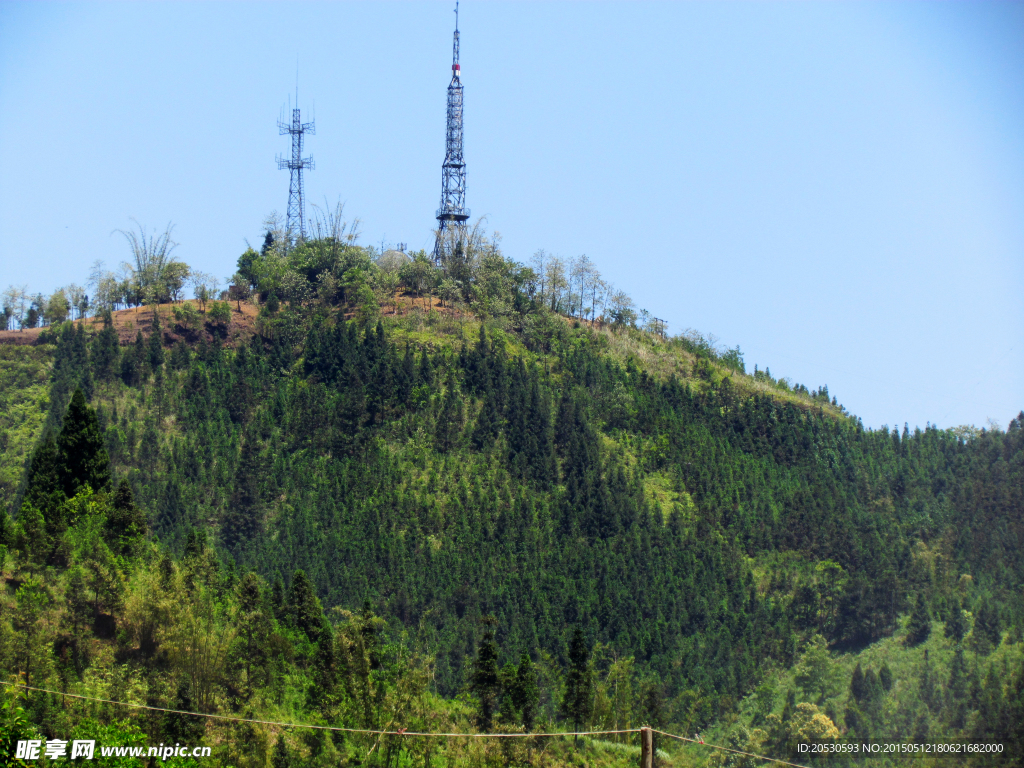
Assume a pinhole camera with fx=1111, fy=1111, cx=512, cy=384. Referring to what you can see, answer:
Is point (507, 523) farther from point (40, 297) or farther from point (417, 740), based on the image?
point (40, 297)

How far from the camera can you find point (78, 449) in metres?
38.7

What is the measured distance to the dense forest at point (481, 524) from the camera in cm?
3631

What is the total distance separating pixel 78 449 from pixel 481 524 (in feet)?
80.9

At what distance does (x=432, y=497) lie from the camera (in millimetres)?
59906

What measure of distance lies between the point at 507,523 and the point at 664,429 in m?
14.7

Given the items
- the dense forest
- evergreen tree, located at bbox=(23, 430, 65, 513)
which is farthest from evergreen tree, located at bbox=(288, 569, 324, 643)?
evergreen tree, located at bbox=(23, 430, 65, 513)

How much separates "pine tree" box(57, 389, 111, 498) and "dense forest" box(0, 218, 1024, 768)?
5.9 inches

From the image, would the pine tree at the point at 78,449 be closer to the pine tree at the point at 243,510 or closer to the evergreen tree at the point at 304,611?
the evergreen tree at the point at 304,611

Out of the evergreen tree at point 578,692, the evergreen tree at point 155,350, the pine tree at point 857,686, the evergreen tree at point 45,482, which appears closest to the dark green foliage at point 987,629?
the pine tree at point 857,686

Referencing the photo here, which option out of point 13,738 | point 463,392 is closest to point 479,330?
point 463,392

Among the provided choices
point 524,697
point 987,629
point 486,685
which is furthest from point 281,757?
point 987,629

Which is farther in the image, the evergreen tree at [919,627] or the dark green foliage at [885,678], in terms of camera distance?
the evergreen tree at [919,627]

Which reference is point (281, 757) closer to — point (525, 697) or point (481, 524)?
point (525, 697)

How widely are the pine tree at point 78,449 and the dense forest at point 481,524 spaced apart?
0.15 m
